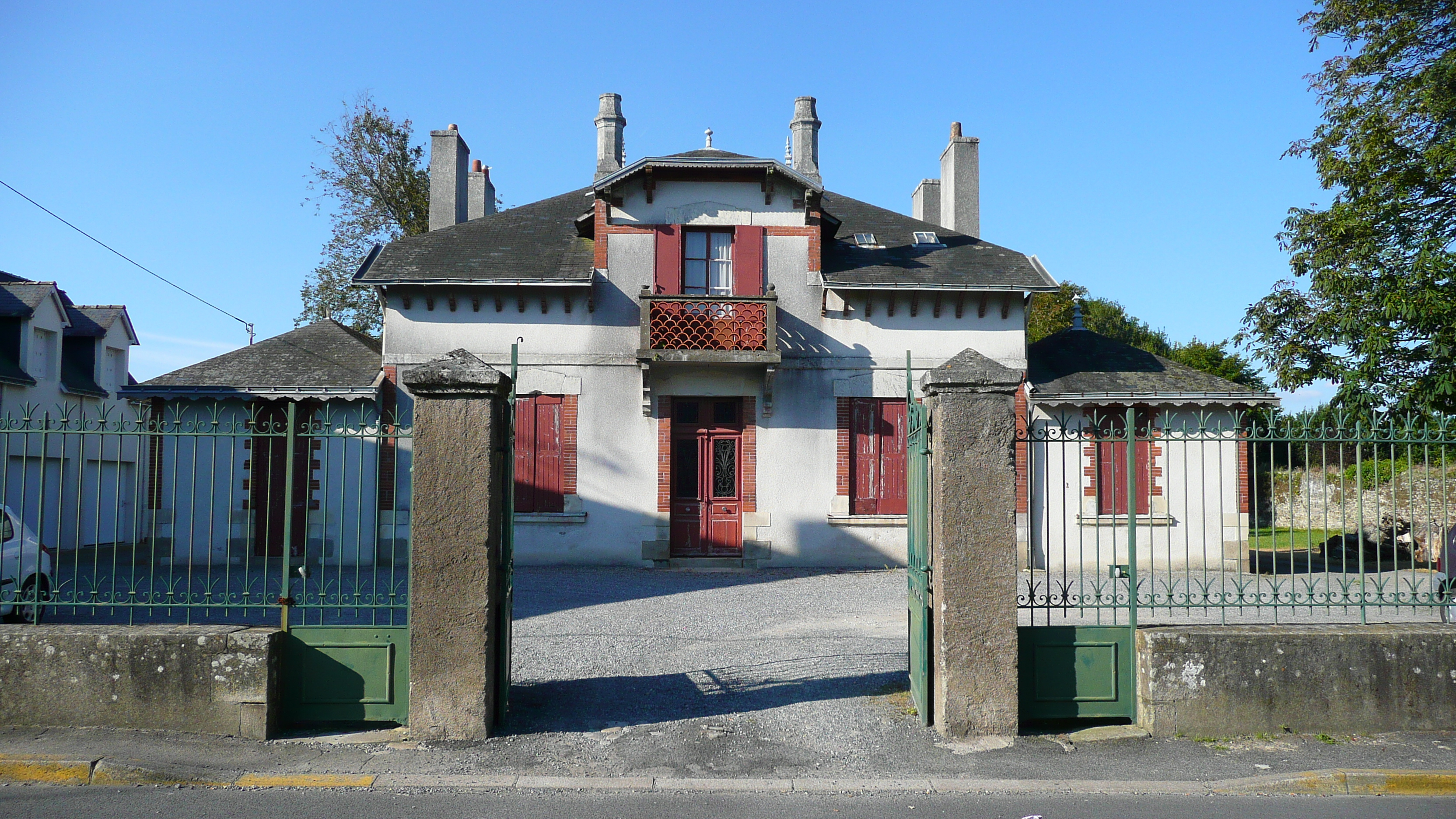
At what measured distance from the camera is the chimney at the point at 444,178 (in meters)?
19.1

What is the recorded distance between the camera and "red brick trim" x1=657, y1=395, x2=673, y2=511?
15.9 m

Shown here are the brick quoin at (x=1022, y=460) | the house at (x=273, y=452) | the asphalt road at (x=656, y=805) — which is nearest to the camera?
the asphalt road at (x=656, y=805)

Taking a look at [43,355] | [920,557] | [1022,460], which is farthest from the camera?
[43,355]

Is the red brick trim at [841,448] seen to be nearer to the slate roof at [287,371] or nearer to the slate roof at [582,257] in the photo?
the slate roof at [582,257]

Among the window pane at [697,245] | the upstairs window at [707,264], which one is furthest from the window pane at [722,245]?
the window pane at [697,245]

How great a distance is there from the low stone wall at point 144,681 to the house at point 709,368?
9.64 m

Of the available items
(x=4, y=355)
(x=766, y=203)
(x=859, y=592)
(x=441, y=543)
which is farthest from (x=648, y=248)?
(x=4, y=355)

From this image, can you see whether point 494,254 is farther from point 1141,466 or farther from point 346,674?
point 346,674

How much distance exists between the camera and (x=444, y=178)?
62.9 ft

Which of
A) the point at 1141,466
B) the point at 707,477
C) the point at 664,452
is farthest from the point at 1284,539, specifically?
the point at 664,452

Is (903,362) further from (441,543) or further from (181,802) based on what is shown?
(181,802)

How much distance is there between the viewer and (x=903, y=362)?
15961mm

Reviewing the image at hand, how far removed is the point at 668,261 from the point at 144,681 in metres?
11.1

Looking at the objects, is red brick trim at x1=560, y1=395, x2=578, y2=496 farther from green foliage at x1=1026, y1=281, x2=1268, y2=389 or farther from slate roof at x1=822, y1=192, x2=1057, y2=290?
green foliage at x1=1026, y1=281, x2=1268, y2=389
